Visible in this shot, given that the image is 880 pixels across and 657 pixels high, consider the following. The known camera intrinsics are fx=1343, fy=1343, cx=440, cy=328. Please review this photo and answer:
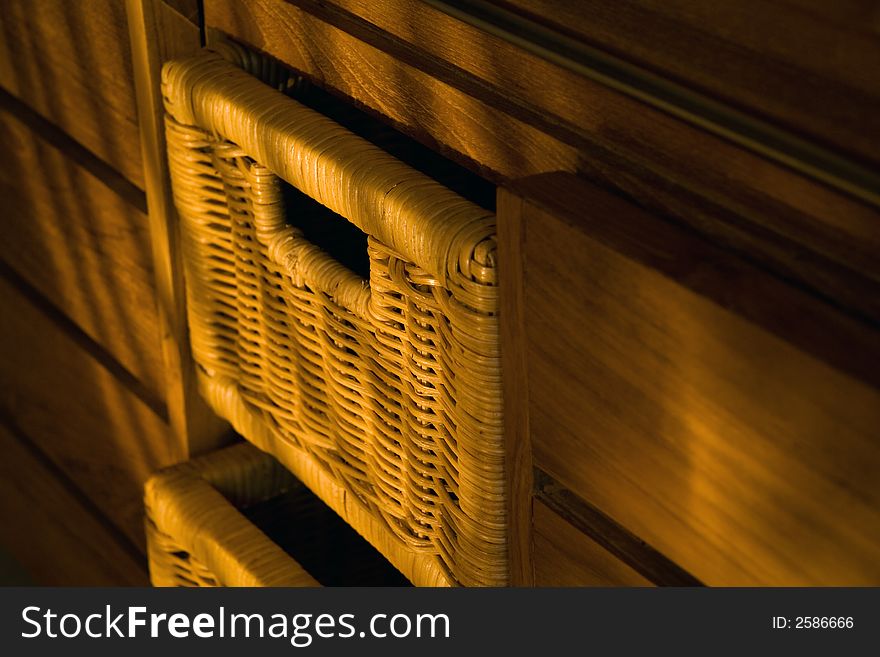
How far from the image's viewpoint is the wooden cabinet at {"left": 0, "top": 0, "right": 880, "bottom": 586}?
0.44 meters

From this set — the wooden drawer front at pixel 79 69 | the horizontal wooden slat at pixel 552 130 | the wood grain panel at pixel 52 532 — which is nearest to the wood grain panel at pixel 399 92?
the horizontal wooden slat at pixel 552 130

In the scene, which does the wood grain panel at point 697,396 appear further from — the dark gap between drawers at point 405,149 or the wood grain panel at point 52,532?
the wood grain panel at point 52,532

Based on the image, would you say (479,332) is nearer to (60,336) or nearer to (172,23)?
(172,23)

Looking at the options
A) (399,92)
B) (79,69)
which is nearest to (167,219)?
(79,69)

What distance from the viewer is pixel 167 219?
838mm

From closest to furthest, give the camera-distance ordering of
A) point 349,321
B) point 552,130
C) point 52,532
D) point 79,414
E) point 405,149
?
point 552,130 → point 349,321 → point 405,149 → point 79,414 → point 52,532

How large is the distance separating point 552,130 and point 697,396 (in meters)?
0.14

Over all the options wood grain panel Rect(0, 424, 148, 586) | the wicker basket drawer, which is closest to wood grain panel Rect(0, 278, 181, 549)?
wood grain panel Rect(0, 424, 148, 586)

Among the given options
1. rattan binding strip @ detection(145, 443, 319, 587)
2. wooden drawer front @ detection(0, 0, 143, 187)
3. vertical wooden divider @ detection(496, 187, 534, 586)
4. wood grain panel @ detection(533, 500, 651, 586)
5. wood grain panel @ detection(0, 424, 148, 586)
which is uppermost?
wooden drawer front @ detection(0, 0, 143, 187)

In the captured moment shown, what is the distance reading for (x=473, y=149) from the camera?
61 cm

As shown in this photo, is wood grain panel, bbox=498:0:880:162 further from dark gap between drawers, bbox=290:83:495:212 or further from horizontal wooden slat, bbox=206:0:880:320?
dark gap between drawers, bbox=290:83:495:212

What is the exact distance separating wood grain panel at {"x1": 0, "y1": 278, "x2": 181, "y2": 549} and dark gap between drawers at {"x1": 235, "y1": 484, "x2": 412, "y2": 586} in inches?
3.3

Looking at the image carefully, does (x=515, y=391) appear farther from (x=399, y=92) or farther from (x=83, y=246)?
(x=83, y=246)

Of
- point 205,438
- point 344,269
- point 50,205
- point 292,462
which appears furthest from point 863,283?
point 50,205
